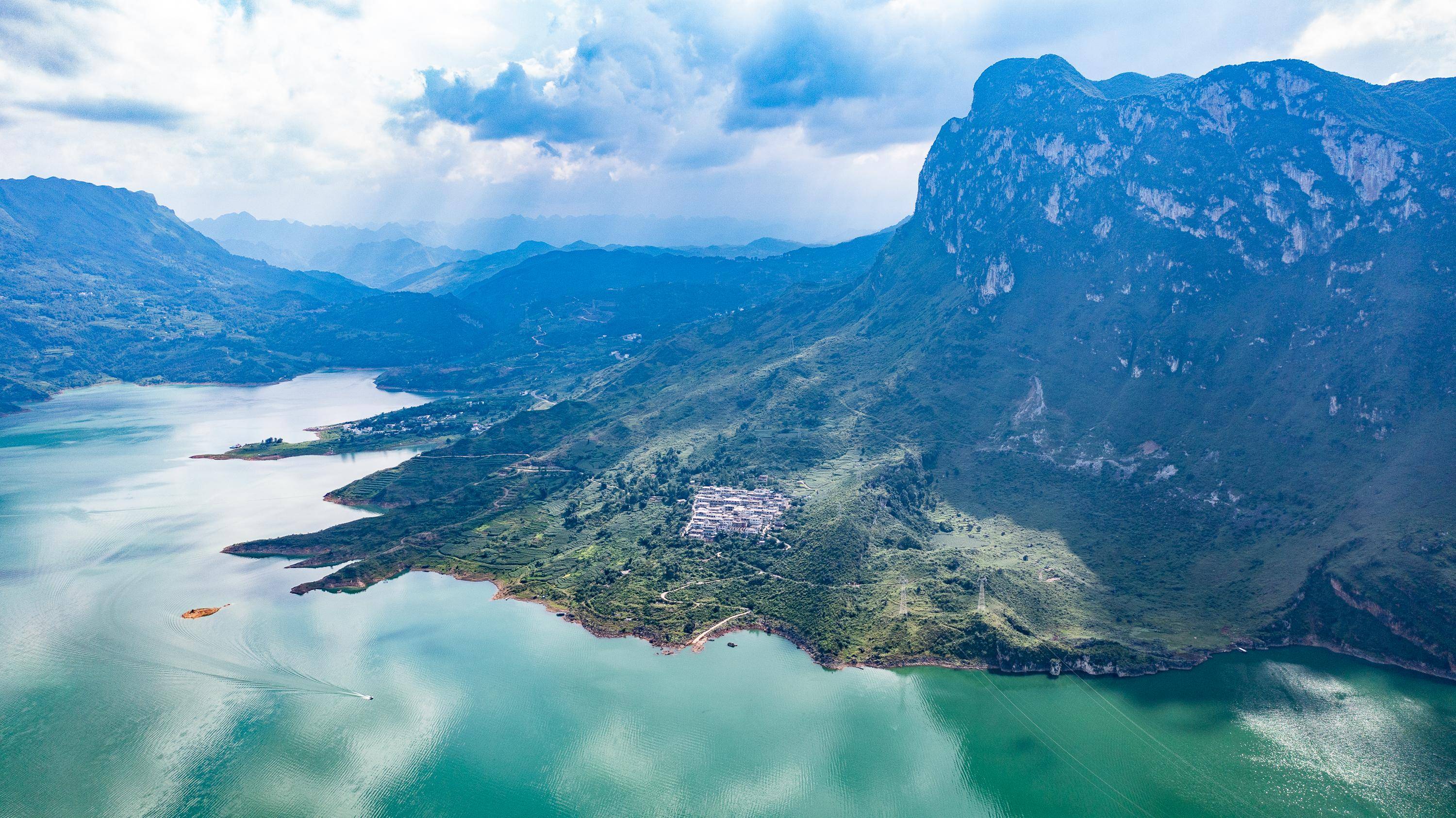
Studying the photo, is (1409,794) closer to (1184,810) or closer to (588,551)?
(1184,810)

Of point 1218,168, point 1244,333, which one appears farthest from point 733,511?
point 1218,168

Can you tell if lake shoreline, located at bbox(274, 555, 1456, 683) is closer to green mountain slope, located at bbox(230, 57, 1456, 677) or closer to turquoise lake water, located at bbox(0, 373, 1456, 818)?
green mountain slope, located at bbox(230, 57, 1456, 677)

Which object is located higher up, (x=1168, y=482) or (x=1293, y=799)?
(x=1168, y=482)

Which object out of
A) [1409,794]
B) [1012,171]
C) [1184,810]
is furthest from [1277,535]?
[1012,171]

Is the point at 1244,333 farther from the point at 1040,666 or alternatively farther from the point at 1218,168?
the point at 1040,666

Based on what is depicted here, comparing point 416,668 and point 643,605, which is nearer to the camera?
point 416,668

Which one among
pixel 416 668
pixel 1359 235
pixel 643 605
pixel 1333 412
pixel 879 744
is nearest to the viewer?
pixel 879 744

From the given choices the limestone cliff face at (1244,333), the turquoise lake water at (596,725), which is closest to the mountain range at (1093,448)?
the limestone cliff face at (1244,333)
